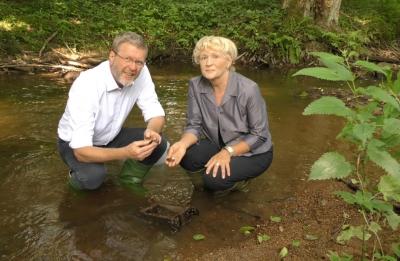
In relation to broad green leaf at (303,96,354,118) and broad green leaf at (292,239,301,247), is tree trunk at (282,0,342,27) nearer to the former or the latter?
broad green leaf at (292,239,301,247)

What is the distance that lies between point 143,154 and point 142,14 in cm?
983

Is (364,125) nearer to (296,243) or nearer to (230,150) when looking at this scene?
(296,243)

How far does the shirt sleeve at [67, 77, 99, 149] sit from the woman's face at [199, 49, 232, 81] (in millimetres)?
948

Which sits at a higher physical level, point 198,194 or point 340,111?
point 340,111

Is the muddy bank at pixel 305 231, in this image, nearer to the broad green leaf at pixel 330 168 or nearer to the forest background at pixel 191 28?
the broad green leaf at pixel 330 168

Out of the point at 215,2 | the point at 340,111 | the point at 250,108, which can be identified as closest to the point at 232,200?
the point at 250,108

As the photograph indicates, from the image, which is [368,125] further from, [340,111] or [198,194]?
[198,194]

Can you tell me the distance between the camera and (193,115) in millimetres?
4215

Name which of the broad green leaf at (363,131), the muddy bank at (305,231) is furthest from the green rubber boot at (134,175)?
the broad green leaf at (363,131)

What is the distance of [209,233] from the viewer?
12.1 ft

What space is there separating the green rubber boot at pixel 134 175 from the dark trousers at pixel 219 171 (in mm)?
450

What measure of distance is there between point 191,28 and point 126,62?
8764 millimetres

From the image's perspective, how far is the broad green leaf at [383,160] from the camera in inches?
83.7

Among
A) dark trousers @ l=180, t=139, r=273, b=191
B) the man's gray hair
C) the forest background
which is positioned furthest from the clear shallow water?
the forest background
